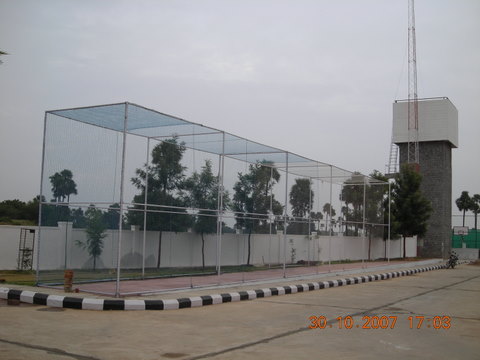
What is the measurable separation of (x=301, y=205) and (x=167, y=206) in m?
7.02

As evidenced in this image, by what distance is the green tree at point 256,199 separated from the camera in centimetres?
1516

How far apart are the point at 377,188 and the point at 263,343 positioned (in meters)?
19.4

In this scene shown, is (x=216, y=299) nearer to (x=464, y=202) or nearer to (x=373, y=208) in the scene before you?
(x=373, y=208)

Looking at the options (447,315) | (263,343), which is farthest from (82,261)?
(447,315)

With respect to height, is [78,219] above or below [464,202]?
below

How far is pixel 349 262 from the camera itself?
23109 millimetres

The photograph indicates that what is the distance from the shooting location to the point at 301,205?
59.9 ft

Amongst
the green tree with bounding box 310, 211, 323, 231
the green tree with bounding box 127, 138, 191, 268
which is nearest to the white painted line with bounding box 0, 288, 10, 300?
the green tree with bounding box 127, 138, 191, 268

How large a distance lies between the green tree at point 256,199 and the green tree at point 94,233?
408 centimetres

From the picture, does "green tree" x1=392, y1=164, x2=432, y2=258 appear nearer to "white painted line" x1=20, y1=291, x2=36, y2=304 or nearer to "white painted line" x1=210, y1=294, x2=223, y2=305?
"white painted line" x1=210, y1=294, x2=223, y2=305

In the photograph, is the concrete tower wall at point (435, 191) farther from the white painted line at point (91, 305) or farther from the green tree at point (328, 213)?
the white painted line at point (91, 305)

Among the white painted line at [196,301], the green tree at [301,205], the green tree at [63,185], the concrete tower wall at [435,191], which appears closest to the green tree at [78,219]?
the green tree at [63,185]

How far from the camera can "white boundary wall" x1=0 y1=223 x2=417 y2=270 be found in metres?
11.6

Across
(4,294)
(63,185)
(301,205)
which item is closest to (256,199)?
(301,205)
